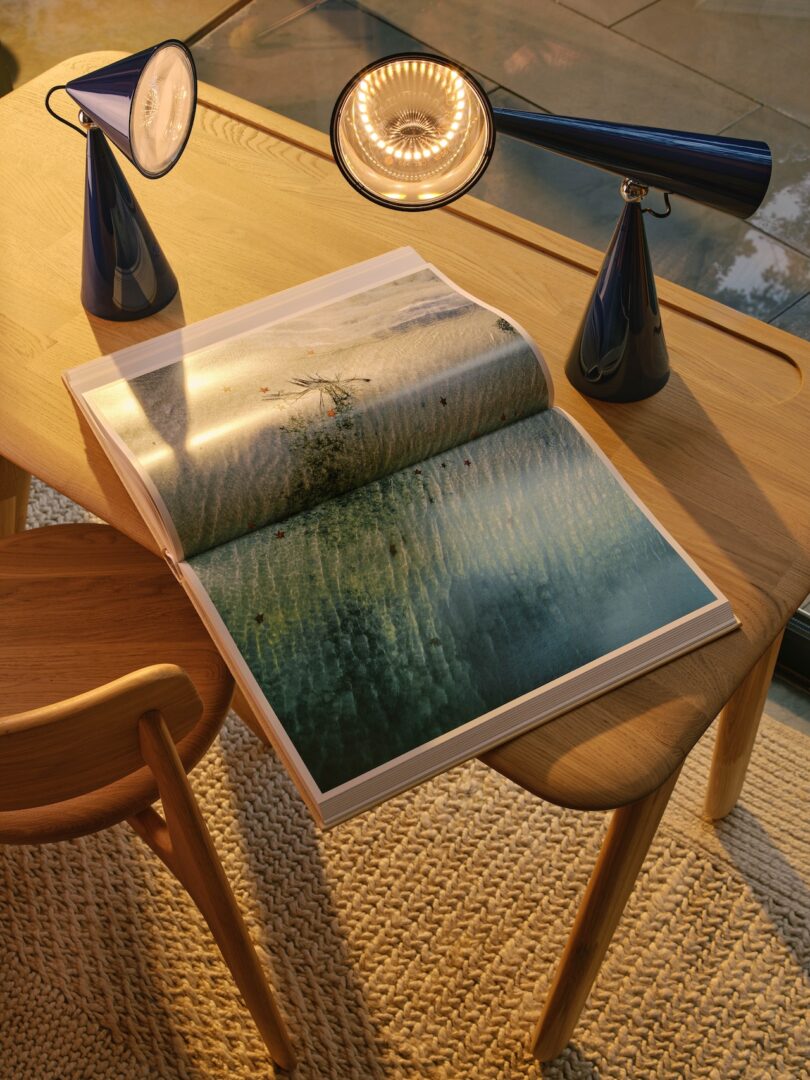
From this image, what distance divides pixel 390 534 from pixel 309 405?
13cm

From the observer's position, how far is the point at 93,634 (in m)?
1.09

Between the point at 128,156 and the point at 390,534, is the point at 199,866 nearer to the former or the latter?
the point at 390,534

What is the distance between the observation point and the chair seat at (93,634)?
39.4 inches

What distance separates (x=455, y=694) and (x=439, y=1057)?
70 centimetres

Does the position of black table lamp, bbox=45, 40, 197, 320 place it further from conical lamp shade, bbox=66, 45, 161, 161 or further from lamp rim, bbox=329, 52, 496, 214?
lamp rim, bbox=329, 52, 496, 214

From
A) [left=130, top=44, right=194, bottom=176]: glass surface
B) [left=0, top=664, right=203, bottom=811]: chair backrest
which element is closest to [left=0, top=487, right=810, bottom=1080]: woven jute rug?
[left=0, top=664, right=203, bottom=811]: chair backrest

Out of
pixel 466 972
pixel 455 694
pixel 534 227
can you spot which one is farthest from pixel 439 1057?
pixel 534 227

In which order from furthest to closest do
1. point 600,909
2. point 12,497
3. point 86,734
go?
point 12,497 → point 600,909 → point 86,734

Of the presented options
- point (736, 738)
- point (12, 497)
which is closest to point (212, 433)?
point (12, 497)

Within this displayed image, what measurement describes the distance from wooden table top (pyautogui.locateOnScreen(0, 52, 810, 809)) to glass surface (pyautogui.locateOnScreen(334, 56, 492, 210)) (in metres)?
0.18

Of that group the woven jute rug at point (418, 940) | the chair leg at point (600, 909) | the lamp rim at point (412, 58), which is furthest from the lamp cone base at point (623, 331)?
the woven jute rug at point (418, 940)

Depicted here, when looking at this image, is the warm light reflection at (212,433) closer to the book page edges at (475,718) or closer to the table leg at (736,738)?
the book page edges at (475,718)

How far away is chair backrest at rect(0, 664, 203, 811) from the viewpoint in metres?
0.73

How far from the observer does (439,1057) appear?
127 cm
